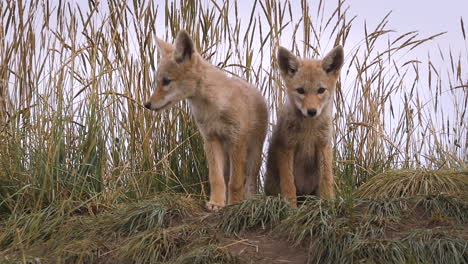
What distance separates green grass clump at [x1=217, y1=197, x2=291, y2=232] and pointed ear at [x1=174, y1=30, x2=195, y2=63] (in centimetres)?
126

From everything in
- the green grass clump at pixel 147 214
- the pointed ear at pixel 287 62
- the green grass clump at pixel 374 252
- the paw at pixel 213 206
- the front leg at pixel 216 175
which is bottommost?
the green grass clump at pixel 374 252

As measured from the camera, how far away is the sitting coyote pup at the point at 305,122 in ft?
15.0

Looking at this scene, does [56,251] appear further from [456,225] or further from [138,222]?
[456,225]

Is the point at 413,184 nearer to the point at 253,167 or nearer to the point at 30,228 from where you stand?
the point at 253,167

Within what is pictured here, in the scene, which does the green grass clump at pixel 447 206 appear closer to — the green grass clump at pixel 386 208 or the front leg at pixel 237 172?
the green grass clump at pixel 386 208

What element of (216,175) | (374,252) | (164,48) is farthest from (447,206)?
(164,48)

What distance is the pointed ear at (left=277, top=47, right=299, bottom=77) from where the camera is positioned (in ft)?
15.3

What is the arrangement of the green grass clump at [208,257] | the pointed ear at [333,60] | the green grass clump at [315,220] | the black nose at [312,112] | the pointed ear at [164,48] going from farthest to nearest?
the pointed ear at [164,48] → the pointed ear at [333,60] → the black nose at [312,112] → the green grass clump at [315,220] → the green grass clump at [208,257]

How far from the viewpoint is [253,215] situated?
3.82 m

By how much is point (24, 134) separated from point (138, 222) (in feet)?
4.76

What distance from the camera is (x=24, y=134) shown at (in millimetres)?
4910

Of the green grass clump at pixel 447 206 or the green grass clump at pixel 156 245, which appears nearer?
the green grass clump at pixel 156 245

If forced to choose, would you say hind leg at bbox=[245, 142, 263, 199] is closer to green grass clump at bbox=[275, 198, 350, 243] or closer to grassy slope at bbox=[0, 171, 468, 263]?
grassy slope at bbox=[0, 171, 468, 263]

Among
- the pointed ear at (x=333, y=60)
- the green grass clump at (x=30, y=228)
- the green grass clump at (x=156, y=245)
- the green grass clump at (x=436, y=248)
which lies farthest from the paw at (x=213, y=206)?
the green grass clump at (x=436, y=248)
